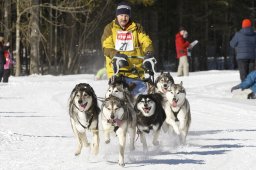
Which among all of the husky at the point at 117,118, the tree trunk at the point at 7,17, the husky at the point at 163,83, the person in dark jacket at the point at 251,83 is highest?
the tree trunk at the point at 7,17

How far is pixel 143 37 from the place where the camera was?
8.62 metres

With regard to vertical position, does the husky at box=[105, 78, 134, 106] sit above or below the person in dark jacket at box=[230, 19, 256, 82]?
below

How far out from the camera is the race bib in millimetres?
8586

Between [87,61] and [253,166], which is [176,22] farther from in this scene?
[253,166]

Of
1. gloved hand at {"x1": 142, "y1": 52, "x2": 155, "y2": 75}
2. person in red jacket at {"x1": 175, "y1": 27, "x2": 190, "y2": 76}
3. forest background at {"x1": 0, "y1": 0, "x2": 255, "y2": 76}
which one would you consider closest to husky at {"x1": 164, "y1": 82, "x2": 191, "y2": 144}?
gloved hand at {"x1": 142, "y1": 52, "x2": 155, "y2": 75}

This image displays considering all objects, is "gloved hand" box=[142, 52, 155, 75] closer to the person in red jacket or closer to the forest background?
the person in red jacket

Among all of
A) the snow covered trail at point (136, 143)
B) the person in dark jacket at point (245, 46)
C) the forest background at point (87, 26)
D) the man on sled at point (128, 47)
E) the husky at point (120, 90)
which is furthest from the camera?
the forest background at point (87, 26)

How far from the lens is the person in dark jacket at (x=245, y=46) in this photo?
16359 mm

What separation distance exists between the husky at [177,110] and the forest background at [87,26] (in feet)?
65.2

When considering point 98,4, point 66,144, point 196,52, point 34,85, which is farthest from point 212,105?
point 196,52

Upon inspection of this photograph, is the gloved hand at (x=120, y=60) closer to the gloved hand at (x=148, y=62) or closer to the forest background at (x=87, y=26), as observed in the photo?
the gloved hand at (x=148, y=62)

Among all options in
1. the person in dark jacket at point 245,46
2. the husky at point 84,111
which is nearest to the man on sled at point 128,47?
the husky at point 84,111

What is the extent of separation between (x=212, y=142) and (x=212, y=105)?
5.11 m

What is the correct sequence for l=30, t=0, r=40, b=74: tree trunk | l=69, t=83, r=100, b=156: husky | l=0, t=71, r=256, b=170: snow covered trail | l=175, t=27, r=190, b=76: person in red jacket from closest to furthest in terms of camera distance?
l=0, t=71, r=256, b=170: snow covered trail, l=69, t=83, r=100, b=156: husky, l=175, t=27, r=190, b=76: person in red jacket, l=30, t=0, r=40, b=74: tree trunk
